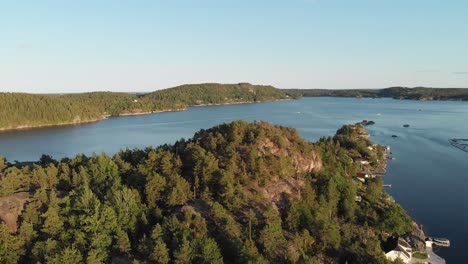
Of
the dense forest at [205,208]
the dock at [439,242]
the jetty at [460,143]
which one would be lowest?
the dock at [439,242]

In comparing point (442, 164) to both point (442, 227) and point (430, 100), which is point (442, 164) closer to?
point (442, 227)

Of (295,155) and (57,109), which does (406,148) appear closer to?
(295,155)

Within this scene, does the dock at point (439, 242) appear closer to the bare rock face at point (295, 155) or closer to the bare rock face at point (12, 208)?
the bare rock face at point (295, 155)

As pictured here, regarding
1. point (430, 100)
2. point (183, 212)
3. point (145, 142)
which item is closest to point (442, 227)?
point (183, 212)

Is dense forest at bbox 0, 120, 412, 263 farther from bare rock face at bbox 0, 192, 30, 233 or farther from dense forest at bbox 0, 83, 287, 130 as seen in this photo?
dense forest at bbox 0, 83, 287, 130

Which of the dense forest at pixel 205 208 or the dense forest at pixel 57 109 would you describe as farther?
the dense forest at pixel 57 109

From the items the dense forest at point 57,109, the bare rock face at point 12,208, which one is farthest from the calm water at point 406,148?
the bare rock face at point 12,208

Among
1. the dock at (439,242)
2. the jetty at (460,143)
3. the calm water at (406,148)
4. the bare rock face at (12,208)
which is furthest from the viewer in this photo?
the jetty at (460,143)
